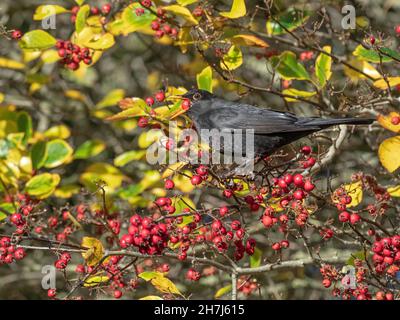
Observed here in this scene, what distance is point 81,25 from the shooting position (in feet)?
12.8

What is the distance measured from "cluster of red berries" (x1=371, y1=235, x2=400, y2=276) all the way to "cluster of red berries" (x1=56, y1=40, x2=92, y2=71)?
2192mm

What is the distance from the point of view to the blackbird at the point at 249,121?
148 inches

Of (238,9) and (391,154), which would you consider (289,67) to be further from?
(391,154)

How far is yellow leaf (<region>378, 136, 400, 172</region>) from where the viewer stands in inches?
129

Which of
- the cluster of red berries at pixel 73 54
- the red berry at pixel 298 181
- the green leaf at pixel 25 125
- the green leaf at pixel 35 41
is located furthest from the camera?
the green leaf at pixel 25 125

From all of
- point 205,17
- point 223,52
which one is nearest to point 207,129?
point 223,52

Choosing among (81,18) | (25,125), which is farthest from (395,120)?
(25,125)

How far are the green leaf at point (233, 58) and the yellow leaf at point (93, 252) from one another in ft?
4.36

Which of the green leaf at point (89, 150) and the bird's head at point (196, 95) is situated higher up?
the bird's head at point (196, 95)

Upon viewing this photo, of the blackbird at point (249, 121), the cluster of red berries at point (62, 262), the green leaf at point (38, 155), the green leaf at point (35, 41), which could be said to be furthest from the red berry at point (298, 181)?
the green leaf at point (38, 155)

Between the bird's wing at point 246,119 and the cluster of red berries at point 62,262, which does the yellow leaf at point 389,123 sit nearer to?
the bird's wing at point 246,119

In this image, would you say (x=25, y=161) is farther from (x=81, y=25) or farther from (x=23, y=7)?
(x=23, y=7)

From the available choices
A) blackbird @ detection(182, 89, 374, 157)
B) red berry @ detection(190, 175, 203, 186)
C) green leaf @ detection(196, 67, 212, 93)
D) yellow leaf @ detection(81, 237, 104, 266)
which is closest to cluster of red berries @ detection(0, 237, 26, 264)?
yellow leaf @ detection(81, 237, 104, 266)

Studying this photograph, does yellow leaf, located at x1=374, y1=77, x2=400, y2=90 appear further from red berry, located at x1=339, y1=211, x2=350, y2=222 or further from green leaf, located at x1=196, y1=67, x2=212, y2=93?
green leaf, located at x1=196, y1=67, x2=212, y2=93
